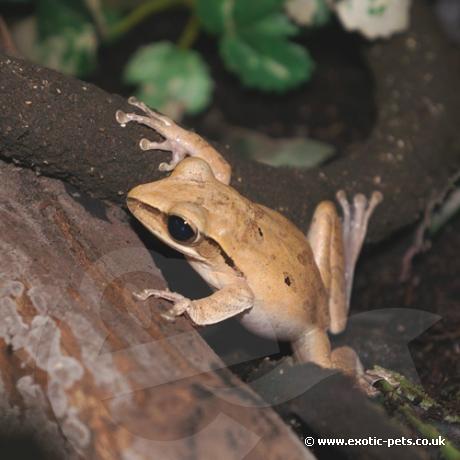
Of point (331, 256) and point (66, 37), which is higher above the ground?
point (66, 37)

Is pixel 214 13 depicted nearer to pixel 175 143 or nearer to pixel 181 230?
pixel 175 143

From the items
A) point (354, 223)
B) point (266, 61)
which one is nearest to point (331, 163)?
point (354, 223)

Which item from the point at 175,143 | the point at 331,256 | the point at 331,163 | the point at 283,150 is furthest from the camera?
the point at 283,150

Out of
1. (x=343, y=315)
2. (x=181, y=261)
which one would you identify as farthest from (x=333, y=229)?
(x=181, y=261)

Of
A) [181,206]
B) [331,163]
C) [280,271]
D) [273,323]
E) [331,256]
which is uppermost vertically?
[181,206]

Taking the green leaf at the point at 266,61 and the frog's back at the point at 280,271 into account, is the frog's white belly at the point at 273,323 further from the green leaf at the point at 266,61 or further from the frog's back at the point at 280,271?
the green leaf at the point at 266,61

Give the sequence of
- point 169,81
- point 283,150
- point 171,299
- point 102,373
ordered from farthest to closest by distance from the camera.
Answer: point 283,150, point 169,81, point 171,299, point 102,373

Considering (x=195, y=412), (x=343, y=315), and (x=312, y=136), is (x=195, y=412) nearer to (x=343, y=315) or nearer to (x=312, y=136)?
(x=343, y=315)

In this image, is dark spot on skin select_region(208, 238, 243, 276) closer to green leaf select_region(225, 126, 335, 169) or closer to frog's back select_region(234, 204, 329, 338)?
frog's back select_region(234, 204, 329, 338)
